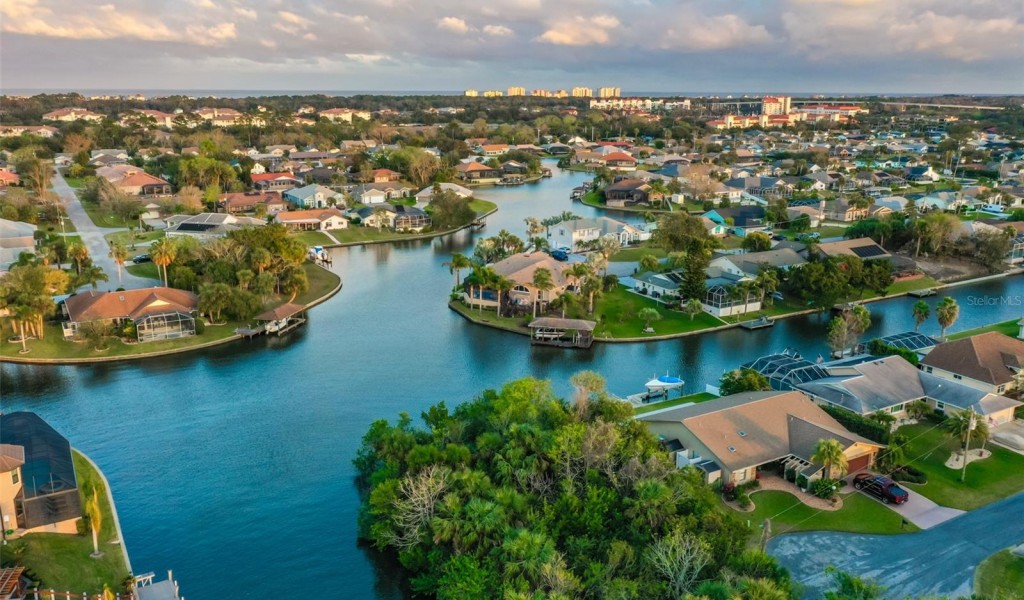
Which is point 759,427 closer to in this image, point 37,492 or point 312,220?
point 37,492

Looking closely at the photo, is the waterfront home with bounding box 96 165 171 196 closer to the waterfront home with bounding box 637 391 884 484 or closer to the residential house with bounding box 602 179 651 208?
the residential house with bounding box 602 179 651 208

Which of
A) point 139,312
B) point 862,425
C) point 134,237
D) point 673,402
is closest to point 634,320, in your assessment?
point 673,402

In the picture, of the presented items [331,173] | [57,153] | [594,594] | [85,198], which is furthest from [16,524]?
[57,153]

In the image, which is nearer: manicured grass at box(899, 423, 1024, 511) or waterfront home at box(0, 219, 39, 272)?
manicured grass at box(899, 423, 1024, 511)

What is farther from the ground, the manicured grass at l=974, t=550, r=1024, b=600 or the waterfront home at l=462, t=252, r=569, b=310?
the waterfront home at l=462, t=252, r=569, b=310

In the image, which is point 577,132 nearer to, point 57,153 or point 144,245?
point 57,153

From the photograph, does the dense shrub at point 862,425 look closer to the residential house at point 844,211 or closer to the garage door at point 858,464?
the garage door at point 858,464

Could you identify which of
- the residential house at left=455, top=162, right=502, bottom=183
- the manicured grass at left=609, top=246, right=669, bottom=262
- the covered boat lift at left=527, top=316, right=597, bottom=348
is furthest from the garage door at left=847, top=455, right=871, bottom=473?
the residential house at left=455, top=162, right=502, bottom=183

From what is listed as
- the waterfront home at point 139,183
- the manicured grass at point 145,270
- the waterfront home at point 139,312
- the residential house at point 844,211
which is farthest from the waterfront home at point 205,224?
the residential house at point 844,211
